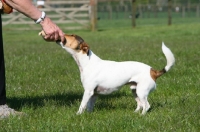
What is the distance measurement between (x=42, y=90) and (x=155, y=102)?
1.98 meters

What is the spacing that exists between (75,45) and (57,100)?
129 cm

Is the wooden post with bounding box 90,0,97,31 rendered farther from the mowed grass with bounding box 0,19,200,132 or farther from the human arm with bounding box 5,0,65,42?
the human arm with bounding box 5,0,65,42

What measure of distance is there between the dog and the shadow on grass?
0.56 m

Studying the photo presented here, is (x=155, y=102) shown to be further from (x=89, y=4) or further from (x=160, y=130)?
(x=89, y=4)

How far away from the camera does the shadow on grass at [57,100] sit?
21.6 ft

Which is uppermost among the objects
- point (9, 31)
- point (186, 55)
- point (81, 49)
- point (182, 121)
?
point (81, 49)

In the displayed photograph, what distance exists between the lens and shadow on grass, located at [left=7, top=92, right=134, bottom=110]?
6.59m

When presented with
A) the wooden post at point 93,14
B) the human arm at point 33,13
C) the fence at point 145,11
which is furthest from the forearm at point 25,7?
the fence at point 145,11

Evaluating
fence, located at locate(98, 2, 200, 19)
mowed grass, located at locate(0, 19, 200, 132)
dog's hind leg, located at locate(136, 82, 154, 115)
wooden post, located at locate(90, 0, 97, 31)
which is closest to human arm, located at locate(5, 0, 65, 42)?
mowed grass, located at locate(0, 19, 200, 132)

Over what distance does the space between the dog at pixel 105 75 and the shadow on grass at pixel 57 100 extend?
56cm

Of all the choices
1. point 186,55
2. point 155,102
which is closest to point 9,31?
point 186,55

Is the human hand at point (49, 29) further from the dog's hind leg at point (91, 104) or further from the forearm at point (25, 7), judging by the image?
the dog's hind leg at point (91, 104)

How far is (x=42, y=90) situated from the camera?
7852 millimetres

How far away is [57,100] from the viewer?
6965mm
